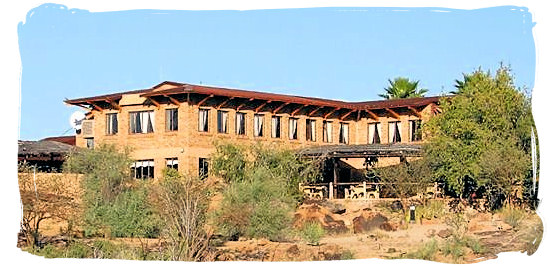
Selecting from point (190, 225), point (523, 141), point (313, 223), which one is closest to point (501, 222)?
point (523, 141)

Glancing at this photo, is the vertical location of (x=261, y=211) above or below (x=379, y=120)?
below

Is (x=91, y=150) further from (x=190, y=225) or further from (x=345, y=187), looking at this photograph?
(x=345, y=187)

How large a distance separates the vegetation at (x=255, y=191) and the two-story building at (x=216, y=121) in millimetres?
581

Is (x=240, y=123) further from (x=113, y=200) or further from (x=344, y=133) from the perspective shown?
(x=113, y=200)

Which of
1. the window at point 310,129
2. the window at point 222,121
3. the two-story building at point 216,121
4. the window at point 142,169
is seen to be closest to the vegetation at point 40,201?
the window at point 142,169

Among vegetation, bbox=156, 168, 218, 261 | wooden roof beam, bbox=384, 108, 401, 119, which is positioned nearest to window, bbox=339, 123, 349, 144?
wooden roof beam, bbox=384, 108, 401, 119

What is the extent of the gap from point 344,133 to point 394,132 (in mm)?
1142

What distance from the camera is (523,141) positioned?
15.4 metres

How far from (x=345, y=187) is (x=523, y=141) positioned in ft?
22.6

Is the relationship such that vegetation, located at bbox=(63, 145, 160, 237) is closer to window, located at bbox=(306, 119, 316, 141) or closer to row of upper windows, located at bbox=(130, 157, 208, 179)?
row of upper windows, located at bbox=(130, 157, 208, 179)

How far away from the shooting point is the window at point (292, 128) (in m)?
21.9

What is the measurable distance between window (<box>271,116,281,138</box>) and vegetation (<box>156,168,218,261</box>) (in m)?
6.05

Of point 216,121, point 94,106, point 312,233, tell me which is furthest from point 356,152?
point 94,106

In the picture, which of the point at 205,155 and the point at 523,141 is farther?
the point at 205,155
